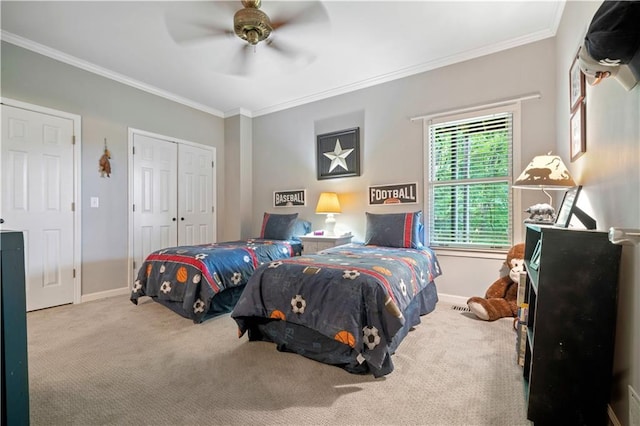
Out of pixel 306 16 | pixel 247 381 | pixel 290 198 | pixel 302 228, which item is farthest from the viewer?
pixel 290 198

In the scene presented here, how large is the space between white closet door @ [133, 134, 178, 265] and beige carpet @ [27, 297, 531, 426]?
1569 millimetres

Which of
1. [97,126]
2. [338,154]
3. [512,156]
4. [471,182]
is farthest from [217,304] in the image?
[512,156]

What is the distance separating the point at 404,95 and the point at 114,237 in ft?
12.9

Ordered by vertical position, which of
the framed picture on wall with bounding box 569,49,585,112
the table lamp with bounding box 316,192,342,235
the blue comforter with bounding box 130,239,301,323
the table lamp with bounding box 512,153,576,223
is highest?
the framed picture on wall with bounding box 569,49,585,112

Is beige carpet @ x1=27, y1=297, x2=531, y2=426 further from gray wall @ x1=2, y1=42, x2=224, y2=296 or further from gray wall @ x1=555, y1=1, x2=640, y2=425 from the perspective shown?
gray wall @ x1=2, y1=42, x2=224, y2=296

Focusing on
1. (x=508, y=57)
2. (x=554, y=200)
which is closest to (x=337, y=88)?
(x=508, y=57)

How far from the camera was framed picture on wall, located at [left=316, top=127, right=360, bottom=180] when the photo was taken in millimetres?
3957

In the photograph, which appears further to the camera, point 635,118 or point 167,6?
point 167,6

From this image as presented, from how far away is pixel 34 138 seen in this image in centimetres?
302

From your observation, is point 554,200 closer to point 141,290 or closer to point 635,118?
point 635,118

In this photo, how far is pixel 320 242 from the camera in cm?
370

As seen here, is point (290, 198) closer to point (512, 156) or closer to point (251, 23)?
point (251, 23)

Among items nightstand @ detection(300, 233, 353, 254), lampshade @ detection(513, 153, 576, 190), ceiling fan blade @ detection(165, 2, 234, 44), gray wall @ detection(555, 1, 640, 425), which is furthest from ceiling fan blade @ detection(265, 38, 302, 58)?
lampshade @ detection(513, 153, 576, 190)

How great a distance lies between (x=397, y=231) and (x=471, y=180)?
0.95 metres
